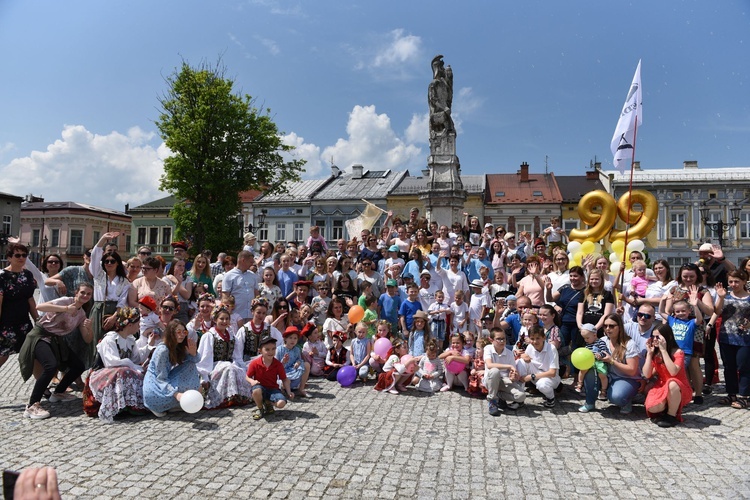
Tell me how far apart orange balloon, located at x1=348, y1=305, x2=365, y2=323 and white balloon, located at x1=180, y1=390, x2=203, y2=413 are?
3373 mm

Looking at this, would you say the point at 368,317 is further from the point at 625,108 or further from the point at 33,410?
the point at 625,108

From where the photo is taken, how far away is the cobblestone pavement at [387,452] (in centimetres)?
403

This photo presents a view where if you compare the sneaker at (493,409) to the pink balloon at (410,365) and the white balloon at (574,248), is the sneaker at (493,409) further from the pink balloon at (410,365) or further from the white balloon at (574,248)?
the white balloon at (574,248)

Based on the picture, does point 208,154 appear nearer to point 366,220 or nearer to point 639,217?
point 366,220

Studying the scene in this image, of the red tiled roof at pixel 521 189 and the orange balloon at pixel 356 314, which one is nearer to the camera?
the orange balloon at pixel 356 314

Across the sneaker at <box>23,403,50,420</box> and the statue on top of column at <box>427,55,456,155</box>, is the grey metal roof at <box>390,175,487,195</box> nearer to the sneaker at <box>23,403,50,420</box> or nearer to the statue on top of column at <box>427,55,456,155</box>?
the statue on top of column at <box>427,55,456,155</box>

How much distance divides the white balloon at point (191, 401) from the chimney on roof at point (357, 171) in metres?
43.9

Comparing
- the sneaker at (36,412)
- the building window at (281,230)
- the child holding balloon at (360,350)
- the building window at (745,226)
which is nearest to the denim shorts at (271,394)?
the child holding balloon at (360,350)

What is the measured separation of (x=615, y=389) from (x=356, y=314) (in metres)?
3.99

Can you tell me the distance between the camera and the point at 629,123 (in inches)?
336

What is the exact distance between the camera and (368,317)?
8.46 m

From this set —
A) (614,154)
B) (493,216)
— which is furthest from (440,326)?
(493,216)

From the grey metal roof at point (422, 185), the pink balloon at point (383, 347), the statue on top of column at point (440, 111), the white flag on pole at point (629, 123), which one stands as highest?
the grey metal roof at point (422, 185)

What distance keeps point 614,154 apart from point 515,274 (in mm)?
2786
